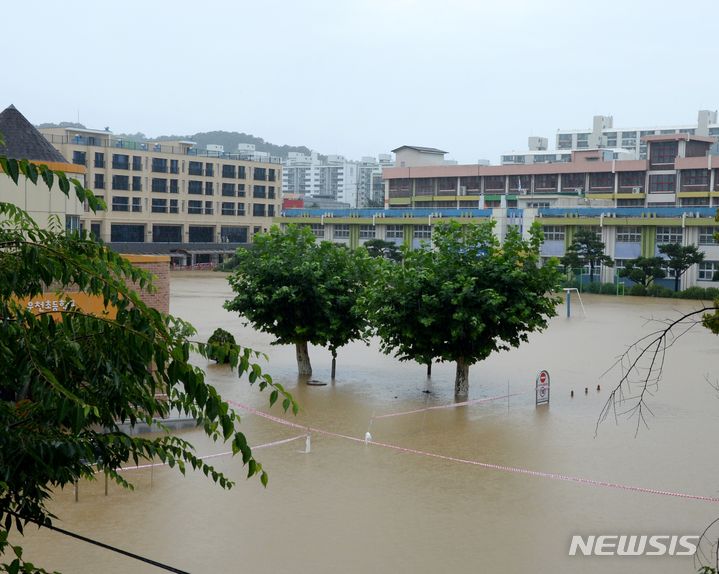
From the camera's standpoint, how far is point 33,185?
693 inches

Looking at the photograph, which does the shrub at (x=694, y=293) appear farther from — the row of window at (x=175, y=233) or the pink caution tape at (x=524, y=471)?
the row of window at (x=175, y=233)

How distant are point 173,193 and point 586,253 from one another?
117ft

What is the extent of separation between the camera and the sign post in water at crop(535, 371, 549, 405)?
2170 centimetres

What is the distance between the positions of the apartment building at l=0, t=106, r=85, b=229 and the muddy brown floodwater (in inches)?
226

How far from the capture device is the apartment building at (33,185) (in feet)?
63.0

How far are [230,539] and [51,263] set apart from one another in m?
8.10

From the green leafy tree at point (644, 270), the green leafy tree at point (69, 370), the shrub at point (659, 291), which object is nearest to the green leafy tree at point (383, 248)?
the green leafy tree at point (644, 270)

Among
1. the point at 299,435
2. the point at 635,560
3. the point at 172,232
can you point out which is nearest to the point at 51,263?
the point at 635,560

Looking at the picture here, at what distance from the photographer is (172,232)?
77.8 metres

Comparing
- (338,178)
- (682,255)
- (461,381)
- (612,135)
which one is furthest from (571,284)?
(338,178)

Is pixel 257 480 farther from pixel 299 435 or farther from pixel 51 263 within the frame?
pixel 51 263

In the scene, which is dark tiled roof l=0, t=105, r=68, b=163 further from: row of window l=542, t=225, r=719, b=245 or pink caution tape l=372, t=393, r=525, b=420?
row of window l=542, t=225, r=719, b=245

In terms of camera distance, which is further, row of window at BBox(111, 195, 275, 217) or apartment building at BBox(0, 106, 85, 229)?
row of window at BBox(111, 195, 275, 217)

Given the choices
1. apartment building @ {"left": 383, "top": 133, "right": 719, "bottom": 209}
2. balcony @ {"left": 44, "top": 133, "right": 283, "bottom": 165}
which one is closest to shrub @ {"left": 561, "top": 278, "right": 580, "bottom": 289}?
apartment building @ {"left": 383, "top": 133, "right": 719, "bottom": 209}
